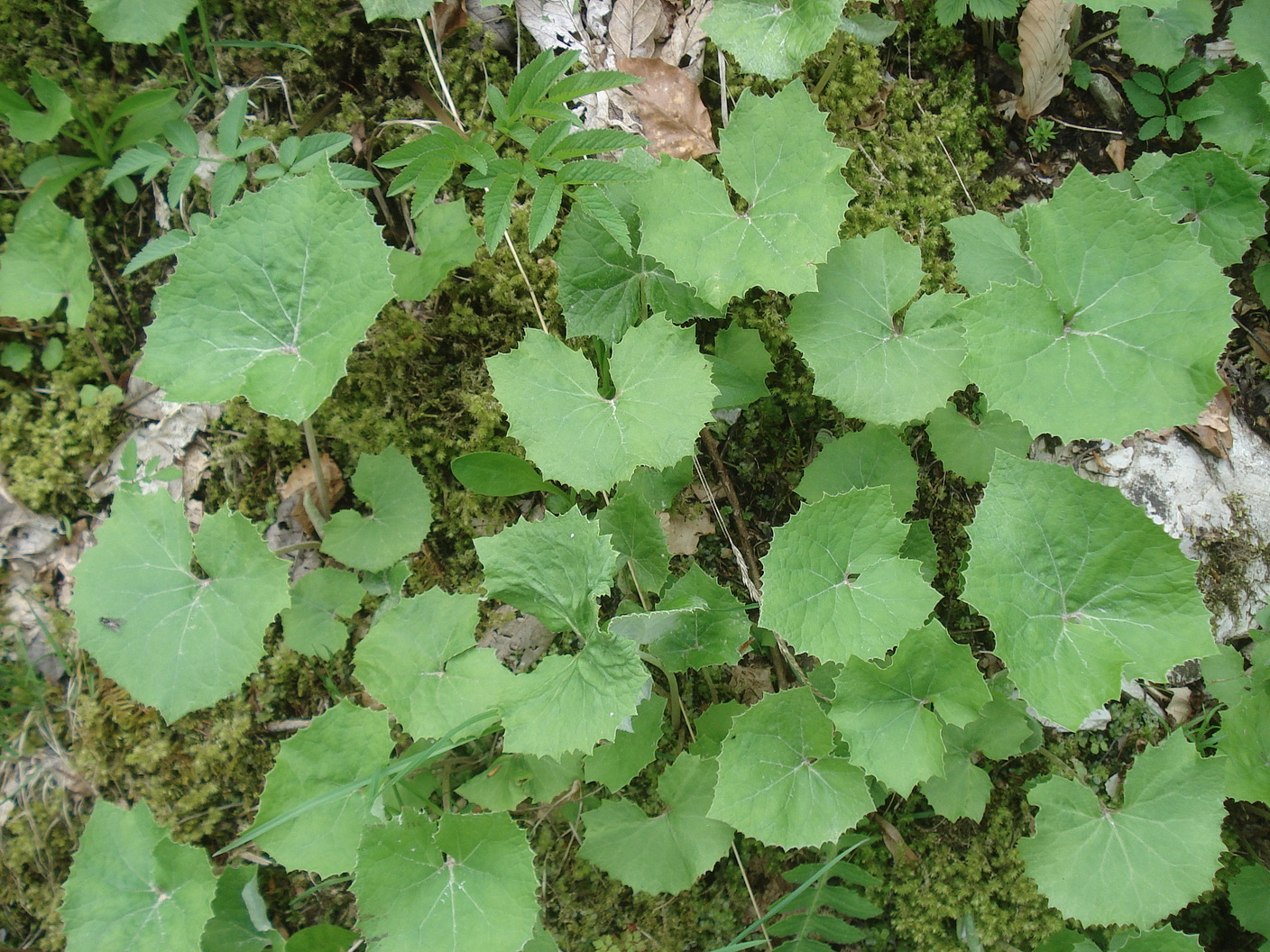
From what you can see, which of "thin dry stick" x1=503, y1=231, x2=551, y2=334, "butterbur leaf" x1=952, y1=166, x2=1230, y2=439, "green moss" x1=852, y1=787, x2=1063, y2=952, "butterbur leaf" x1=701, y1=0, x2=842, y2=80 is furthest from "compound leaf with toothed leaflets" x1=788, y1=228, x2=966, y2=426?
"green moss" x1=852, y1=787, x2=1063, y2=952

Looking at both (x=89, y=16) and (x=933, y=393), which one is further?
(x=89, y=16)

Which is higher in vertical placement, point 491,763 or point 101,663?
point 101,663

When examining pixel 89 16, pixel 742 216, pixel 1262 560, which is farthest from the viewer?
pixel 1262 560

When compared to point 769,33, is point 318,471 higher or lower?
lower

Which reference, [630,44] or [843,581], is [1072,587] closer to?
[843,581]

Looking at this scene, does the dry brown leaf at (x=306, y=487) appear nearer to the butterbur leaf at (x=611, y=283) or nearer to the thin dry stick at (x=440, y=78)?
the butterbur leaf at (x=611, y=283)

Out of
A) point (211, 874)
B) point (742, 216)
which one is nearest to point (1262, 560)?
point (742, 216)

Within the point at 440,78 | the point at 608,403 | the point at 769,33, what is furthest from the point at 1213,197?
the point at 440,78

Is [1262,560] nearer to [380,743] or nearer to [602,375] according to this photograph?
[602,375]

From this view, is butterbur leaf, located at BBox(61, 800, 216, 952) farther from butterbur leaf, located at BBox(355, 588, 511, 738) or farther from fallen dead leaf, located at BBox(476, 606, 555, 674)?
fallen dead leaf, located at BBox(476, 606, 555, 674)
